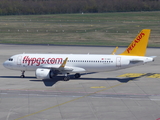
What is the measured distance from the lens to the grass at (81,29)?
11231cm

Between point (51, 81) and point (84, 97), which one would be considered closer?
point (84, 97)

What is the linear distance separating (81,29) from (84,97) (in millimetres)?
96037

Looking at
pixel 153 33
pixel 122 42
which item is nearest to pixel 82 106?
pixel 122 42

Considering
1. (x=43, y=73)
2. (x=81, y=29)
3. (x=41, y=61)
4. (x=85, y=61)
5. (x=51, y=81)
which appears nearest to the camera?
(x=43, y=73)

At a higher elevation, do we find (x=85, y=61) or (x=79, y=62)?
(x=85, y=61)

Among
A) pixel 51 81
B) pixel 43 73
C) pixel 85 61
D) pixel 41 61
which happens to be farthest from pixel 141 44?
pixel 41 61

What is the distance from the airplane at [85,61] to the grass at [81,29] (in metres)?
48.4

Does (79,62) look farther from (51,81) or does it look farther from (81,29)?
(81,29)

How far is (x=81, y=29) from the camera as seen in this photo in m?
138

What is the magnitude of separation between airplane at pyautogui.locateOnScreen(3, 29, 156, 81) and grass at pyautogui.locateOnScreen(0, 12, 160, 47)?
4840 centimetres

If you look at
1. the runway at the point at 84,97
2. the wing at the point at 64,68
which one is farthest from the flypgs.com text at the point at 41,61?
the runway at the point at 84,97

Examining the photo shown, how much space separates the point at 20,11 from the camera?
197000 millimetres

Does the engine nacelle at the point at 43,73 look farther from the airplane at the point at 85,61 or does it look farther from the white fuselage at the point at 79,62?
the white fuselage at the point at 79,62

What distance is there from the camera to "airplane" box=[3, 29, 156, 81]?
53.3 metres
